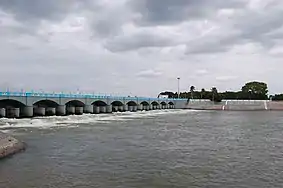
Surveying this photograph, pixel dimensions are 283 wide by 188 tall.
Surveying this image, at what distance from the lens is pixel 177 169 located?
61.3 feet

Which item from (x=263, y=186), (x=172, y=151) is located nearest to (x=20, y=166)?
(x=172, y=151)

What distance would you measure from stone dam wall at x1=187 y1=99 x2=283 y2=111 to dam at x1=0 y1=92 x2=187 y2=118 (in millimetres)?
31897

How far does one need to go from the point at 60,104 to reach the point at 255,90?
4888 inches

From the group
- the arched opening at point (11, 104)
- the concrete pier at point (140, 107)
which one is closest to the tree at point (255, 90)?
the concrete pier at point (140, 107)

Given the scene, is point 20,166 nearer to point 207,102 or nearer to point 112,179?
point 112,179

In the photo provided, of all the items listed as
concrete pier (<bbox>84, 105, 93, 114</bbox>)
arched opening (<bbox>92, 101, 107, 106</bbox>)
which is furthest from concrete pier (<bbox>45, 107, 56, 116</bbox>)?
arched opening (<bbox>92, 101, 107, 106</bbox>)

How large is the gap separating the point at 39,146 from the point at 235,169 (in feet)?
50.2

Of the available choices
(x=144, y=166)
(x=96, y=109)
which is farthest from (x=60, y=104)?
(x=144, y=166)

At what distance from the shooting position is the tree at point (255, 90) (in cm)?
17225

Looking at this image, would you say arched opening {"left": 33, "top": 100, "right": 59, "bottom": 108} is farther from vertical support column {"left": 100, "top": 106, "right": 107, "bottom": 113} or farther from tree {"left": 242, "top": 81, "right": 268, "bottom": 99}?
tree {"left": 242, "top": 81, "right": 268, "bottom": 99}

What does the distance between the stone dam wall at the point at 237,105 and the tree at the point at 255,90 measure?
24.6 m

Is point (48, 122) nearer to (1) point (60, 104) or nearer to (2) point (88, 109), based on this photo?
(1) point (60, 104)

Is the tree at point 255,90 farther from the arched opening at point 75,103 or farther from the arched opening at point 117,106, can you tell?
the arched opening at point 75,103

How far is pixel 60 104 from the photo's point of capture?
2891 inches
